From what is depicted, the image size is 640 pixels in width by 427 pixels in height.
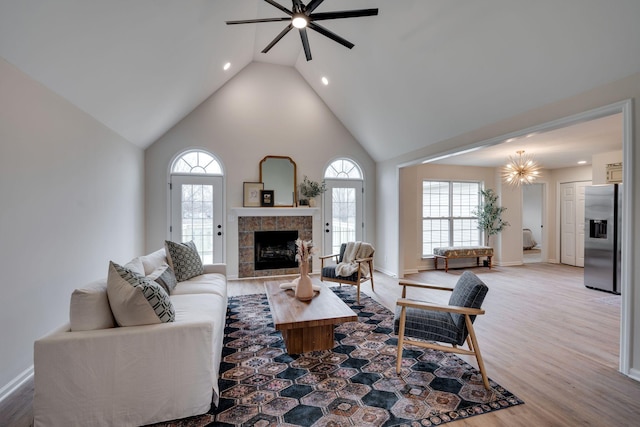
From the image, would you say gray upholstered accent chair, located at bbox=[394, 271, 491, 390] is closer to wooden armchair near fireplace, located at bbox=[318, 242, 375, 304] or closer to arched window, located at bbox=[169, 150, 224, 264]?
wooden armchair near fireplace, located at bbox=[318, 242, 375, 304]

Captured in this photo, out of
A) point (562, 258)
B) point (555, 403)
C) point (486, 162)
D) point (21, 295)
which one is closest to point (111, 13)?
point (21, 295)

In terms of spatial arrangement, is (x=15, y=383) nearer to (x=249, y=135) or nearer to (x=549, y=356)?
(x=549, y=356)

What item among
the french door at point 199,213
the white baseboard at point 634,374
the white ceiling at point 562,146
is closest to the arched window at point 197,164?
the french door at point 199,213

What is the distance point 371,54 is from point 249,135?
2727 mm

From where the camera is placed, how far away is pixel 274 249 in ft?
19.3

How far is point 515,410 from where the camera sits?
197cm

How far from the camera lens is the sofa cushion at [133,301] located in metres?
1.85

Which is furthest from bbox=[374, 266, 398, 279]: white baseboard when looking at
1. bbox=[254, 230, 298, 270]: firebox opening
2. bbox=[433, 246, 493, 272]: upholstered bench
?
bbox=[254, 230, 298, 270]: firebox opening

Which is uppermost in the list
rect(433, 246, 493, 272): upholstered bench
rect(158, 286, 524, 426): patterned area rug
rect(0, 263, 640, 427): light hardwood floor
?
rect(433, 246, 493, 272): upholstered bench

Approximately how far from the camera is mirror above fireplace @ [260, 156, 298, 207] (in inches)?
227

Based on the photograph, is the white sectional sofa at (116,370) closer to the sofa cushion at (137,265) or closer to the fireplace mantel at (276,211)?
the sofa cushion at (137,265)

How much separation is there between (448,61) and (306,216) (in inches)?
143

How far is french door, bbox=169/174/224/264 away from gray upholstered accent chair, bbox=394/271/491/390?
403 centimetres

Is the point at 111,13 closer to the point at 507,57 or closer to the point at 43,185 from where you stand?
the point at 43,185
